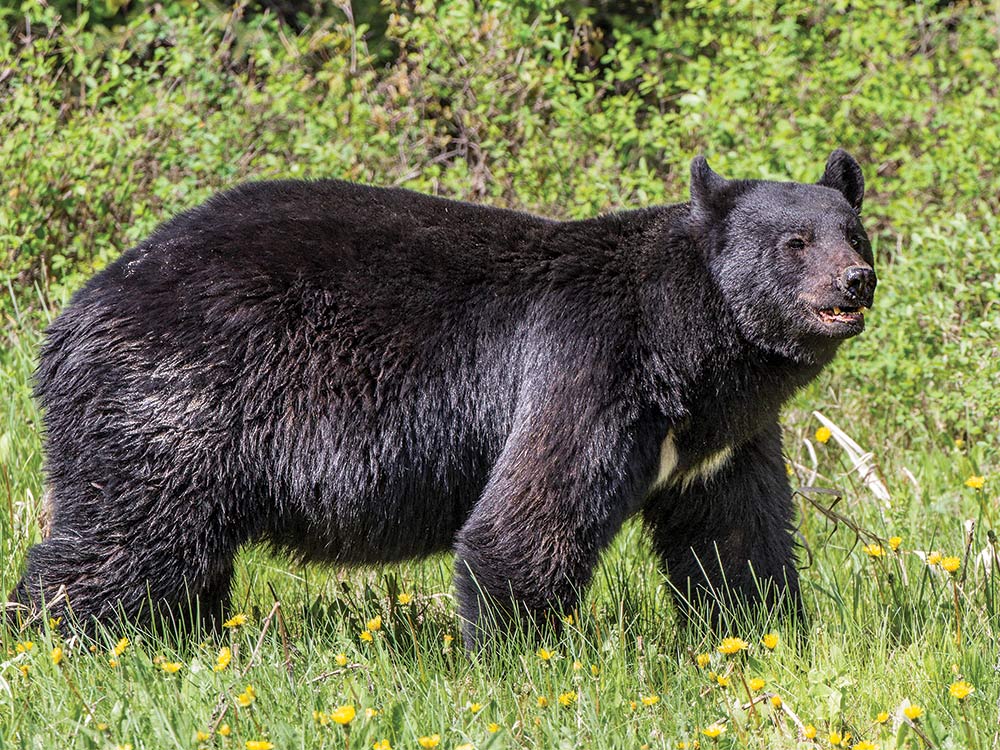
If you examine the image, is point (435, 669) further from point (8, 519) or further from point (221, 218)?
point (8, 519)

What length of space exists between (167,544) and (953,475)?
3550mm

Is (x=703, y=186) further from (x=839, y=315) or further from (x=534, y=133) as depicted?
(x=534, y=133)

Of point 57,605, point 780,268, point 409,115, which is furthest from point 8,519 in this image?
point 409,115

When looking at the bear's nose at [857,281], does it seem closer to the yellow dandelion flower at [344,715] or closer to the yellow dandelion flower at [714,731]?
the yellow dandelion flower at [714,731]

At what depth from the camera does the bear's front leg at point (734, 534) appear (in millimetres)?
4629

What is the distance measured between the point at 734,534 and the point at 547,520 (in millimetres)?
819

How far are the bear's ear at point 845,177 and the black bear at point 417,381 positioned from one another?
6.6 inches

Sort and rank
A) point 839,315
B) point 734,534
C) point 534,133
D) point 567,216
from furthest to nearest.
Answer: point 534,133
point 567,216
point 734,534
point 839,315

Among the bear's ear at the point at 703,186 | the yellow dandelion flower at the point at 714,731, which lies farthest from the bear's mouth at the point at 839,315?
the yellow dandelion flower at the point at 714,731

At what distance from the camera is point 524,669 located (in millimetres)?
3932

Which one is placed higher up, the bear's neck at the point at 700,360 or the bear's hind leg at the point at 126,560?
the bear's neck at the point at 700,360

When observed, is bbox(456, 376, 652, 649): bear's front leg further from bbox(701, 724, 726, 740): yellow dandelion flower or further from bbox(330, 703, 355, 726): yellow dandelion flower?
bbox(330, 703, 355, 726): yellow dandelion flower

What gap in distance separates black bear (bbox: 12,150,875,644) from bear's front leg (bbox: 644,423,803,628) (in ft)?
0.36

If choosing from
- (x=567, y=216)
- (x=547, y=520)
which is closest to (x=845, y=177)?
(x=547, y=520)
